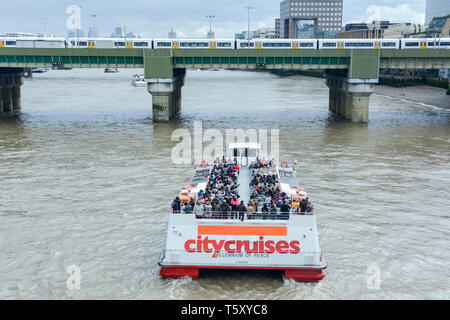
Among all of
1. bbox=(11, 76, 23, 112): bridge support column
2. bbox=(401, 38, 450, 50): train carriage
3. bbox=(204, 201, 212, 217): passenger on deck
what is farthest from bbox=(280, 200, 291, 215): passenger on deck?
bbox=(11, 76, 23, 112): bridge support column

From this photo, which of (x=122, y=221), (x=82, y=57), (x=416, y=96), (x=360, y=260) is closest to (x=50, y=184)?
(x=122, y=221)

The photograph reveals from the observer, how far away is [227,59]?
64750 millimetres

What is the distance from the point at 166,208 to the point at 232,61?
39.3 meters

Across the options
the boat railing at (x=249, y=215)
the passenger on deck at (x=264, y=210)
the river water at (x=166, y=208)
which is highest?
the passenger on deck at (x=264, y=210)

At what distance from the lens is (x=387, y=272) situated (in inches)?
832

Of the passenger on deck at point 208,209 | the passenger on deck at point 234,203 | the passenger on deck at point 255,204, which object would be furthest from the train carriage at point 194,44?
the passenger on deck at point 255,204

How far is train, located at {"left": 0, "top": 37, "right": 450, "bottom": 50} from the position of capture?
209 feet

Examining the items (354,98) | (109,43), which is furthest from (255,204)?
(109,43)

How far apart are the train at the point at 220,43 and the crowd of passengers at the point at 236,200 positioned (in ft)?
130

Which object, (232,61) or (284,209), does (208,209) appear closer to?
(284,209)

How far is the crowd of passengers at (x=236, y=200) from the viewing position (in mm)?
20000

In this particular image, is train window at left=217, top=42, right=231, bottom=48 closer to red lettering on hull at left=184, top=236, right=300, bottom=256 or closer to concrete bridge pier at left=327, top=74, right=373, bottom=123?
concrete bridge pier at left=327, top=74, right=373, bottom=123

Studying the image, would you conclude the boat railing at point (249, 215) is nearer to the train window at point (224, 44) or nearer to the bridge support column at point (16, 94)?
the train window at point (224, 44)
